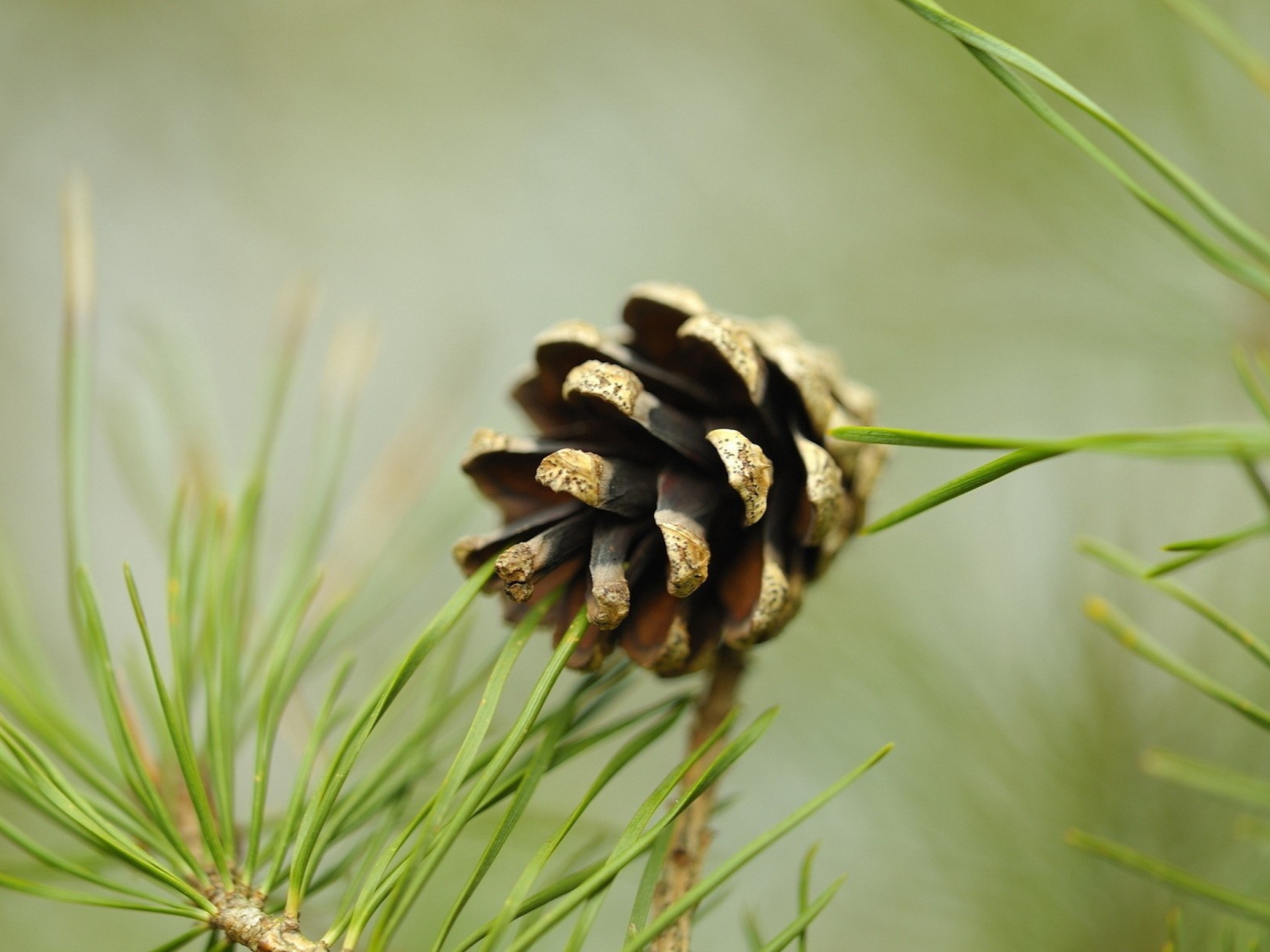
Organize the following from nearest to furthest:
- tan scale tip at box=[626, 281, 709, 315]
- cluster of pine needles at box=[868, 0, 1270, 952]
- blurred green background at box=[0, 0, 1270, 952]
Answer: cluster of pine needles at box=[868, 0, 1270, 952]
tan scale tip at box=[626, 281, 709, 315]
blurred green background at box=[0, 0, 1270, 952]

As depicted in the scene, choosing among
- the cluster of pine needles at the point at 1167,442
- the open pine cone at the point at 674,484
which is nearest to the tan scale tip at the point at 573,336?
the open pine cone at the point at 674,484

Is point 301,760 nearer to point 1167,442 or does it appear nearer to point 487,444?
point 487,444

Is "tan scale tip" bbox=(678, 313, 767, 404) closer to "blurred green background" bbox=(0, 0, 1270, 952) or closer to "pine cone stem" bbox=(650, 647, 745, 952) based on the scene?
"pine cone stem" bbox=(650, 647, 745, 952)

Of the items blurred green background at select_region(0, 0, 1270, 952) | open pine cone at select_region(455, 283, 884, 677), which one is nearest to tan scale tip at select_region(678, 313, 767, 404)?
open pine cone at select_region(455, 283, 884, 677)

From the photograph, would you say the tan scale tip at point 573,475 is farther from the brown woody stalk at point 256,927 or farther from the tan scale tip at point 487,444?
the brown woody stalk at point 256,927

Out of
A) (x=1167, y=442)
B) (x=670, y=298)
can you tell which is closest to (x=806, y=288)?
(x=670, y=298)
